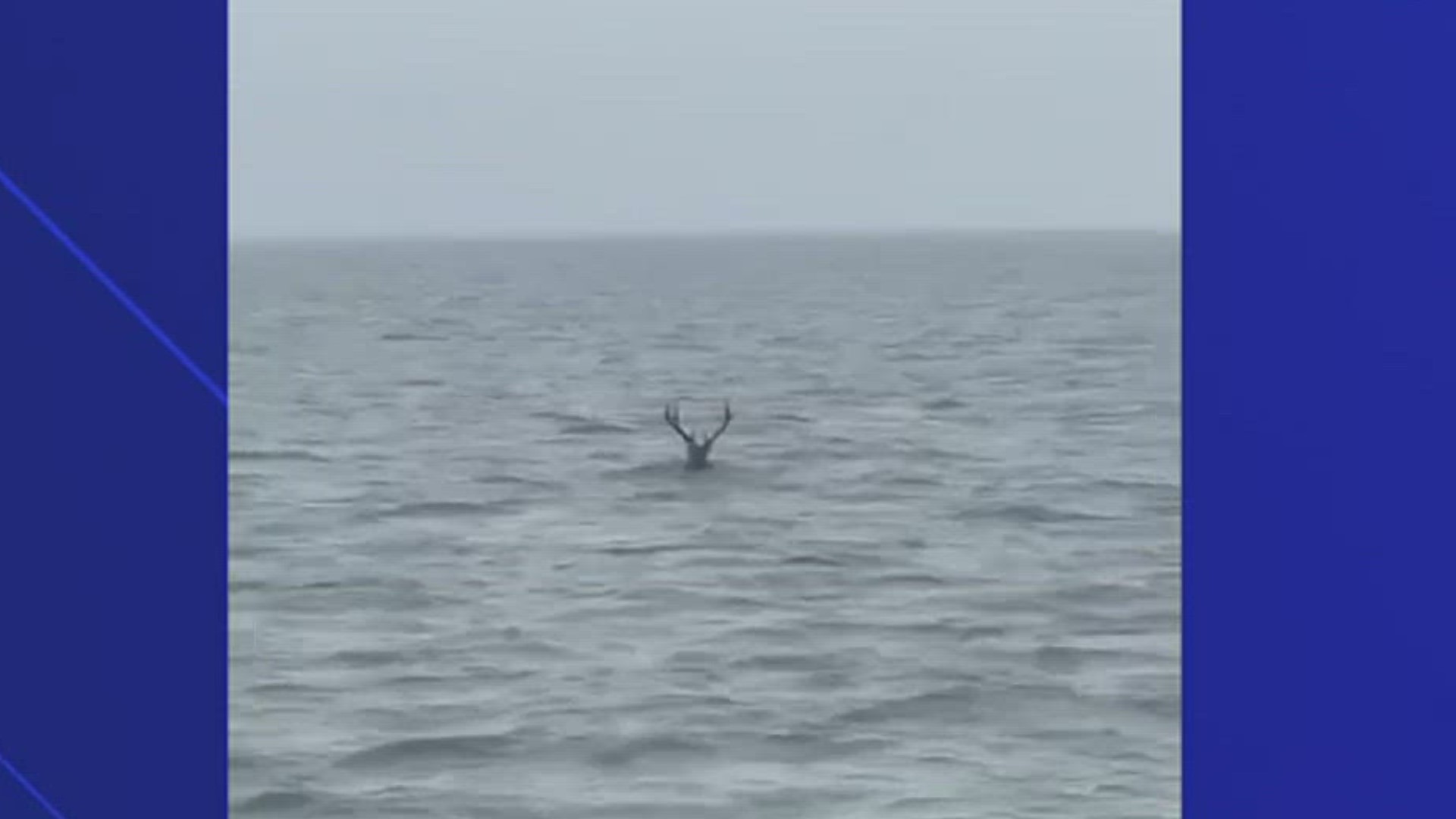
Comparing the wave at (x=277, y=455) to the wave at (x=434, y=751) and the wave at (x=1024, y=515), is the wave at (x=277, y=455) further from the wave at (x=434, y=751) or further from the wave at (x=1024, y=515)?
the wave at (x=1024, y=515)

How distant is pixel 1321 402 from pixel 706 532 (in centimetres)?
93

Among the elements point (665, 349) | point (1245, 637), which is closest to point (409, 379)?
point (665, 349)

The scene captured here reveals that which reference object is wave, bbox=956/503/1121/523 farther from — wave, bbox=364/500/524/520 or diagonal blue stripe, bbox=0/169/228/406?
diagonal blue stripe, bbox=0/169/228/406

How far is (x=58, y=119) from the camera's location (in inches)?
142

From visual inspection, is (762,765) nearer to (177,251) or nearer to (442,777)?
(442,777)

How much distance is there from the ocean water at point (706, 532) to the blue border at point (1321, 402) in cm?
30

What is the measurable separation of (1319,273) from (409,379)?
4.35 ft

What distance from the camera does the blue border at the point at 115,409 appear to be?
3.59 m

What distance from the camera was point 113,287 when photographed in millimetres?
3600

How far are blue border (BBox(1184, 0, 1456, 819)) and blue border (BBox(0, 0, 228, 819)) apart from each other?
135cm

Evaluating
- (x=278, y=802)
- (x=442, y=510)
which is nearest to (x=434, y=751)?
(x=278, y=802)

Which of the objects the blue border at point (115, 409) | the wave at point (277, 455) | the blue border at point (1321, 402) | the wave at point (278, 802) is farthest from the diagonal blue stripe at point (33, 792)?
the blue border at point (1321, 402)

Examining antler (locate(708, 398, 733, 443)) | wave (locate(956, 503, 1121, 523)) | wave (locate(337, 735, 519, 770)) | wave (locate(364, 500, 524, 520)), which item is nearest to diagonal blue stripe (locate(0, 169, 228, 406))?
wave (locate(364, 500, 524, 520))

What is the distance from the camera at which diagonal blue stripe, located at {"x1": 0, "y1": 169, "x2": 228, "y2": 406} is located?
3.59 meters
